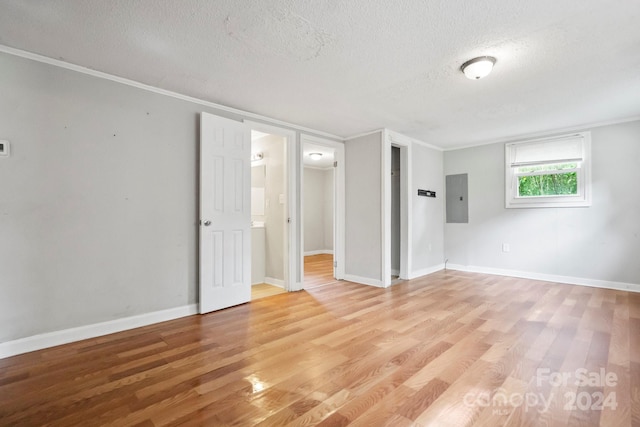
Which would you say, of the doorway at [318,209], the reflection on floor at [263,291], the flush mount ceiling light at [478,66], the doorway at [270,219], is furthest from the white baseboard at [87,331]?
the doorway at [318,209]

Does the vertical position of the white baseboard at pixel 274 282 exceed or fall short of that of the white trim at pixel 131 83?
it falls short

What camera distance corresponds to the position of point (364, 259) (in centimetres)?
464

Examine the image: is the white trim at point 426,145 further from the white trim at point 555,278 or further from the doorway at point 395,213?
the white trim at point 555,278

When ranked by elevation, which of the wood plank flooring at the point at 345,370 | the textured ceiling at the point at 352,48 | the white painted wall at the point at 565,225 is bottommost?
the wood plank flooring at the point at 345,370

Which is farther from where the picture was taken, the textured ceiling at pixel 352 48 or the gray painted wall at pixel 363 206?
the gray painted wall at pixel 363 206

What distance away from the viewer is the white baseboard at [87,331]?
7.41ft

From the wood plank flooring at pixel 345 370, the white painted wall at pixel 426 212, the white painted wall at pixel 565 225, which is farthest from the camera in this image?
the white painted wall at pixel 426 212

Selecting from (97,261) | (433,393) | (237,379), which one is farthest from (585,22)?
(97,261)

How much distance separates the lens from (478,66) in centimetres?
247

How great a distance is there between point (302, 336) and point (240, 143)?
2.28 m

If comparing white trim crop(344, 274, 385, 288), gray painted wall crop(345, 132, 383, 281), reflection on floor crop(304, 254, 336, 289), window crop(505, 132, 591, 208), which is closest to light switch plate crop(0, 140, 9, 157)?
reflection on floor crop(304, 254, 336, 289)

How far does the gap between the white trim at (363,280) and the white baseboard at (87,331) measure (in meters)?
2.41

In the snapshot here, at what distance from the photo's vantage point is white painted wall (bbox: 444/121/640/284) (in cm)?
405

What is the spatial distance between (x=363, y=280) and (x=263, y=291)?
1.54m
